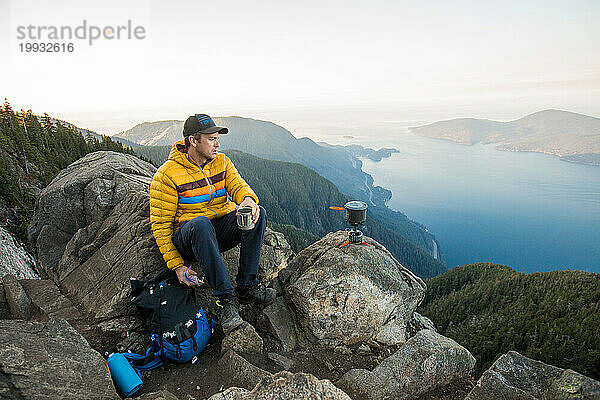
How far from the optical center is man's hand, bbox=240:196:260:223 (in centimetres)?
625

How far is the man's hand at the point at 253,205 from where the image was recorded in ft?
20.5

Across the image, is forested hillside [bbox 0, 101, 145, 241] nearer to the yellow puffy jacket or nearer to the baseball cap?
the yellow puffy jacket

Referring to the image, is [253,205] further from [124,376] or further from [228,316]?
[124,376]

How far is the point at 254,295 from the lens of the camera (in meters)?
6.98

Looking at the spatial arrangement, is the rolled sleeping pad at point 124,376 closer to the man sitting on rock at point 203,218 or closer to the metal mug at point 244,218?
the man sitting on rock at point 203,218

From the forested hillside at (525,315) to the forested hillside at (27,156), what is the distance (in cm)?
6414

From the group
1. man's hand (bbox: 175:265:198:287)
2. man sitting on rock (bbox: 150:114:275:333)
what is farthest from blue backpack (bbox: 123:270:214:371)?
man sitting on rock (bbox: 150:114:275:333)

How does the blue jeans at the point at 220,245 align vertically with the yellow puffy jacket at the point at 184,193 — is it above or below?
below

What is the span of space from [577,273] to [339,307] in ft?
404

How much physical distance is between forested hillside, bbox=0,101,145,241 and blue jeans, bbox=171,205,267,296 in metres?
14.2

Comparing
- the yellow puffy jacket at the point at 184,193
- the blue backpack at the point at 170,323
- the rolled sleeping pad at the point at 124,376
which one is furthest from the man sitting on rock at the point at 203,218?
the rolled sleeping pad at the point at 124,376

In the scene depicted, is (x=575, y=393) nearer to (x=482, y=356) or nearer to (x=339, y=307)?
(x=339, y=307)

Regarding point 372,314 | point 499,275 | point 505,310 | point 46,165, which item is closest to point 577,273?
point 499,275

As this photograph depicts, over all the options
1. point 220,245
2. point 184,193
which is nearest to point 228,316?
point 220,245
